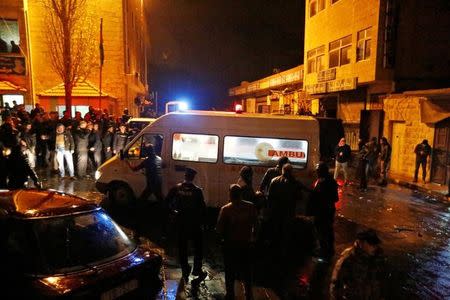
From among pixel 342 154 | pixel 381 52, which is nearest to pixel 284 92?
pixel 381 52

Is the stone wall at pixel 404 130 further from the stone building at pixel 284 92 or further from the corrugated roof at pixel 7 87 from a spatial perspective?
the corrugated roof at pixel 7 87

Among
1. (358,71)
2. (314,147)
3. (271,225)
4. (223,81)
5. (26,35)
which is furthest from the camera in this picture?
(223,81)

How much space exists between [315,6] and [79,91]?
17.1 metres

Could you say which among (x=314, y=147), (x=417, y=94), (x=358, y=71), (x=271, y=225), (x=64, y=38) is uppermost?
(x=64, y=38)

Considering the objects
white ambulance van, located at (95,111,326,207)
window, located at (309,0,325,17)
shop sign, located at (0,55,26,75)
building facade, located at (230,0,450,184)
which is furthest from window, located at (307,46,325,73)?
shop sign, located at (0,55,26,75)

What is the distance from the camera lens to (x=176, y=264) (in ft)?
21.3

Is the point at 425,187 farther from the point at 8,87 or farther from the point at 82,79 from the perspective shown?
the point at 8,87

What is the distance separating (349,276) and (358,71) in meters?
18.6

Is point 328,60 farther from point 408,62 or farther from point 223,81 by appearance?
point 223,81

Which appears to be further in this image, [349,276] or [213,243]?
[213,243]

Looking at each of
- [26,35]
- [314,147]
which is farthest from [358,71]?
[26,35]

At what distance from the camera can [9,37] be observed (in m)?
22.4

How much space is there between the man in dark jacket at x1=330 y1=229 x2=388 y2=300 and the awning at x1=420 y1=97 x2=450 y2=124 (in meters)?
13.1

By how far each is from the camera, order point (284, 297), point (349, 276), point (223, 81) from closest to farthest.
Answer: point (349, 276)
point (284, 297)
point (223, 81)
